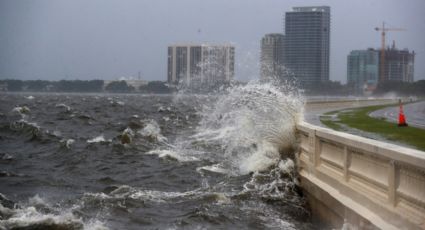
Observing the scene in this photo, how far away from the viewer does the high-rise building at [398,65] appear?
139 metres

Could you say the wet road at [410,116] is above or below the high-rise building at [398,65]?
below

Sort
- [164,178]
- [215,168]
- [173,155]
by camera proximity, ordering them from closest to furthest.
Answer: [164,178] → [215,168] → [173,155]

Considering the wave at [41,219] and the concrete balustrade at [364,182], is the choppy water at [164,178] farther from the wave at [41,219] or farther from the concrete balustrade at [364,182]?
the concrete balustrade at [364,182]

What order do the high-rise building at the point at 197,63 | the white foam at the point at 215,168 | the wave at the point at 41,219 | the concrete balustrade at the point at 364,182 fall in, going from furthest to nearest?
the high-rise building at the point at 197,63 < the white foam at the point at 215,168 < the wave at the point at 41,219 < the concrete balustrade at the point at 364,182

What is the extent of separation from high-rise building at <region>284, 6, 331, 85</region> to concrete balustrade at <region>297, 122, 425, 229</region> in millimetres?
49631

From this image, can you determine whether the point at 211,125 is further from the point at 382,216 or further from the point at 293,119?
the point at 382,216

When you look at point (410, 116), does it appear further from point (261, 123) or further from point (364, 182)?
point (364, 182)

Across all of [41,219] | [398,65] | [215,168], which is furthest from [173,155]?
[398,65]

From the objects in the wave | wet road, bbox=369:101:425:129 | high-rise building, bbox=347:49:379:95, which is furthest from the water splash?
high-rise building, bbox=347:49:379:95

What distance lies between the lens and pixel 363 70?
5812 inches

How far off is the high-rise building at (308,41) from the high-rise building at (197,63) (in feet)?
32.2

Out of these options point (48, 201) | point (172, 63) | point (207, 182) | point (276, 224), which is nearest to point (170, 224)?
point (276, 224)

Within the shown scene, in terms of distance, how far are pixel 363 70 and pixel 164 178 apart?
456 ft

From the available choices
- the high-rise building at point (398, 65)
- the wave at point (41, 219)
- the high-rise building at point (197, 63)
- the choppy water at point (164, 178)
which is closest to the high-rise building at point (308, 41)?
the high-rise building at point (197, 63)
